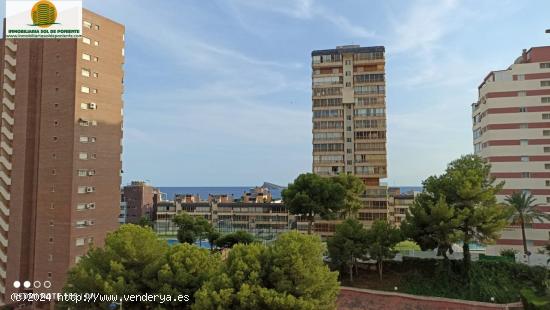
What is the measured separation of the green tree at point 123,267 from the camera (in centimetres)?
2037

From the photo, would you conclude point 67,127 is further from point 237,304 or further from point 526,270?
point 526,270

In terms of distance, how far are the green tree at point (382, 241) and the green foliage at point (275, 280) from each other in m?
11.1

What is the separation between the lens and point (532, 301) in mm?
24094

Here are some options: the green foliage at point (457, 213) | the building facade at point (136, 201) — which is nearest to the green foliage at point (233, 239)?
the green foliage at point (457, 213)

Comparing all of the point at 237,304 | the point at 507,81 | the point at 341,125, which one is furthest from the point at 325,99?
the point at 237,304

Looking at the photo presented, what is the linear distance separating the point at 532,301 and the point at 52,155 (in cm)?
4176

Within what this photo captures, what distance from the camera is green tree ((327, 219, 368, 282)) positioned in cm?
3020

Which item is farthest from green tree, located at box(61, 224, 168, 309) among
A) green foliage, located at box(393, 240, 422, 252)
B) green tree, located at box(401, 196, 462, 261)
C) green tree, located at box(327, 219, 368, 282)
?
green foliage, located at box(393, 240, 422, 252)

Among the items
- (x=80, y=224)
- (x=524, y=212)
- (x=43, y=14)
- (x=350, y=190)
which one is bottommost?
(x=80, y=224)

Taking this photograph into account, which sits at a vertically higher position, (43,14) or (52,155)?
(43,14)

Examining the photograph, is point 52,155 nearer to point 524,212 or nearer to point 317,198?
point 317,198

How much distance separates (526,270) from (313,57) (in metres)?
36.3

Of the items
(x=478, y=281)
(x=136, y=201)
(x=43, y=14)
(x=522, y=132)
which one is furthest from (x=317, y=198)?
(x=136, y=201)

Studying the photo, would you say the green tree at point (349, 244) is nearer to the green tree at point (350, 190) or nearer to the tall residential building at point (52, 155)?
the green tree at point (350, 190)
